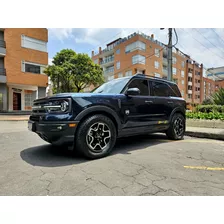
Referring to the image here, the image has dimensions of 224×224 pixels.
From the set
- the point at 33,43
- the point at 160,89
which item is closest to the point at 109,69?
the point at 33,43

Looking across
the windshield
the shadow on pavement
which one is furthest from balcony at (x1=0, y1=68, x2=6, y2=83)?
the windshield

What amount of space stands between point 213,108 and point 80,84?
1466 cm

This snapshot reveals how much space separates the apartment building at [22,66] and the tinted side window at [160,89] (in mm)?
15835

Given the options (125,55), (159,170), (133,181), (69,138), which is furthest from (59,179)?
(125,55)

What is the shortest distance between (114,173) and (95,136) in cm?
89

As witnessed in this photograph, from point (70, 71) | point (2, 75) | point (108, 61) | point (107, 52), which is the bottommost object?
point (2, 75)

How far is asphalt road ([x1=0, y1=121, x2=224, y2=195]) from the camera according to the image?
2088 mm

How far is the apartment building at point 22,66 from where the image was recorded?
1659cm

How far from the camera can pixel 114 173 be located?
2557 mm

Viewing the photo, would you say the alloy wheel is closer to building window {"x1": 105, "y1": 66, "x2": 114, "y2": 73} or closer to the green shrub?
the green shrub

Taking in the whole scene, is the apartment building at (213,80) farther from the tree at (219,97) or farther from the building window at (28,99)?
the building window at (28,99)

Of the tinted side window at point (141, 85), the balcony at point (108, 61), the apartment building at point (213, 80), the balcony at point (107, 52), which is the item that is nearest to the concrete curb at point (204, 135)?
the tinted side window at point (141, 85)

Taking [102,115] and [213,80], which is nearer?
[102,115]

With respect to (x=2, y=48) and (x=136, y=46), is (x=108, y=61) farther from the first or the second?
(x=2, y=48)
